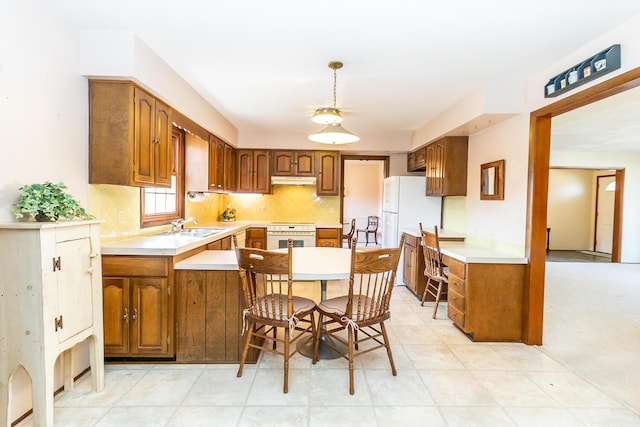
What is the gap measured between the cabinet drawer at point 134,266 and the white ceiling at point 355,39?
158 centimetres

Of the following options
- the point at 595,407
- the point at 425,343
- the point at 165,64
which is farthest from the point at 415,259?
the point at 165,64

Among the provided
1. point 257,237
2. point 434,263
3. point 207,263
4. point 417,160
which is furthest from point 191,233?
point 417,160

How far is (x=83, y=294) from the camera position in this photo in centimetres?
189

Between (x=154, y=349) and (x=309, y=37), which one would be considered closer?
(x=309, y=37)

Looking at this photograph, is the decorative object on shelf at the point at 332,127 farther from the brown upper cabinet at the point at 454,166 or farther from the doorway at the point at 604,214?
the doorway at the point at 604,214

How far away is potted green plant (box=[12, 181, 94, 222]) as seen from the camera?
172 cm

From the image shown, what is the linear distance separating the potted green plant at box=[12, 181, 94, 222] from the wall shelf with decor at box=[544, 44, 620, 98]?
3.34 m

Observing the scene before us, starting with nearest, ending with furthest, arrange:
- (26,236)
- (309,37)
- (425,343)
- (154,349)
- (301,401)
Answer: (26,236) < (301,401) < (309,37) < (154,349) < (425,343)

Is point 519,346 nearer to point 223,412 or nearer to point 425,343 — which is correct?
point 425,343

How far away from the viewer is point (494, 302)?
9.72 ft

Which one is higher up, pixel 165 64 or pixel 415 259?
pixel 165 64

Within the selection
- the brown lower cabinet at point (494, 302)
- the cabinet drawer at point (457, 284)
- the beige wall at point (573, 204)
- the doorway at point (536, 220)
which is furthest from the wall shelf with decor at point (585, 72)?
the beige wall at point (573, 204)

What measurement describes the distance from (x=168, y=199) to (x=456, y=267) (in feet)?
10.3

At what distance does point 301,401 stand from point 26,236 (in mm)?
1735
